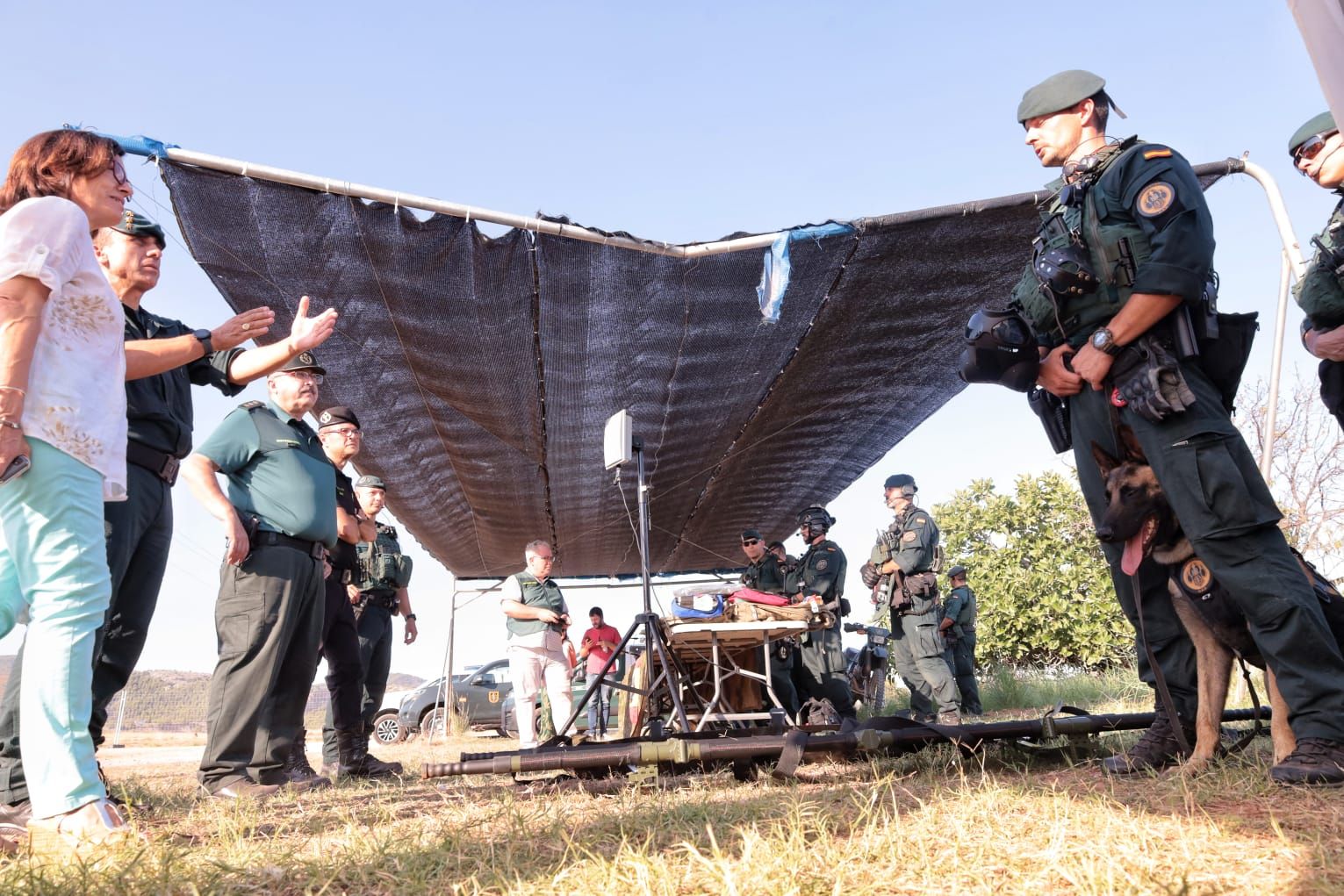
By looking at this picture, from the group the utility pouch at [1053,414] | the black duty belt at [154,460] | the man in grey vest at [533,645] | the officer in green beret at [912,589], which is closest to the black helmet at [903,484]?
the officer in green beret at [912,589]

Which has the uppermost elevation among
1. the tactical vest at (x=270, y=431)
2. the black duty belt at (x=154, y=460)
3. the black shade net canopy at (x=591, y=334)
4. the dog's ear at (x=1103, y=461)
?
the black shade net canopy at (x=591, y=334)

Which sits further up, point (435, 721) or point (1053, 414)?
point (1053, 414)

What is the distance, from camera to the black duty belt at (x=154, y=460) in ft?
10.0

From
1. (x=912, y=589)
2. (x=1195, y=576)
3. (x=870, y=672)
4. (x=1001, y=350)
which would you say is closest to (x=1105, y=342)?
(x=1001, y=350)

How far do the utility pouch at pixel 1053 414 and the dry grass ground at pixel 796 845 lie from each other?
3.99 ft

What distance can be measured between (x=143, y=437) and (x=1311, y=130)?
419cm

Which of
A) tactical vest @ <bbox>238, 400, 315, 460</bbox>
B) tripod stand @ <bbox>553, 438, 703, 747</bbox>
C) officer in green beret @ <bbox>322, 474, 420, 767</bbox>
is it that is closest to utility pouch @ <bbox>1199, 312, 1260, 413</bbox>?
tripod stand @ <bbox>553, 438, 703, 747</bbox>

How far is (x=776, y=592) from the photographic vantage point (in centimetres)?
930

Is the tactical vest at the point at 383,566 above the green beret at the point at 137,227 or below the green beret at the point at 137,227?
below

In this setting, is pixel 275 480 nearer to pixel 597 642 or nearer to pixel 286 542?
pixel 286 542

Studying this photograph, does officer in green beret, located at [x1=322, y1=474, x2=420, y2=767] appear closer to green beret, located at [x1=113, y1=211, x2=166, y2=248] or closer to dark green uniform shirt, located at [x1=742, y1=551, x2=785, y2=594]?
green beret, located at [x1=113, y1=211, x2=166, y2=248]

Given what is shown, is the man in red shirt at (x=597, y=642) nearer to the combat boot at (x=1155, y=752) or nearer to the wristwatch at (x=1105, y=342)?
the combat boot at (x=1155, y=752)

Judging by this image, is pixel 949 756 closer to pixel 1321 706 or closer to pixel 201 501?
pixel 1321 706

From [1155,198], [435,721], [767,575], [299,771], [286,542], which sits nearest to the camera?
[1155,198]
